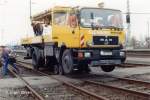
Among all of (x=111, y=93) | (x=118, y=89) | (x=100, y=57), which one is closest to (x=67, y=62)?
(x=100, y=57)

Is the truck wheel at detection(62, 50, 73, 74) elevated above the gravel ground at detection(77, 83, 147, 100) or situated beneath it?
elevated above

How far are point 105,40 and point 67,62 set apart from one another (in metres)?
1.85

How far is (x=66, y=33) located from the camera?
1766cm

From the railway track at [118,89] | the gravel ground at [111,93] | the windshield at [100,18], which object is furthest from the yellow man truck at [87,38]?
the gravel ground at [111,93]

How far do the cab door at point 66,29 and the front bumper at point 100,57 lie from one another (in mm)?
552

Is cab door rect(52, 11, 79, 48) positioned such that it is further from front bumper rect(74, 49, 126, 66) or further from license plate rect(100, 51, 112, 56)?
license plate rect(100, 51, 112, 56)

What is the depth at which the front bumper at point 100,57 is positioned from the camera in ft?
54.6

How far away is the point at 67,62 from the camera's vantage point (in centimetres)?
1761

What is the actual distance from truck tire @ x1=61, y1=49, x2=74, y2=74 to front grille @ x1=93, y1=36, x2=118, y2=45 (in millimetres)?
1272

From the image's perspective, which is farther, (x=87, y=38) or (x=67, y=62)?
(x=67, y=62)

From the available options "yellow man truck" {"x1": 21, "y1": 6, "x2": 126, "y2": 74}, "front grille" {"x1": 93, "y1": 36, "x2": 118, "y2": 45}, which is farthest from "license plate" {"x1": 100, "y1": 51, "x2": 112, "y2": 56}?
"front grille" {"x1": 93, "y1": 36, "x2": 118, "y2": 45}

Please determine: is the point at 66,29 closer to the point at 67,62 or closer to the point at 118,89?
the point at 67,62

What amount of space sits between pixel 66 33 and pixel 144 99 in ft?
23.9

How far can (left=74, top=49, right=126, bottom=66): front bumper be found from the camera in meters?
16.7
